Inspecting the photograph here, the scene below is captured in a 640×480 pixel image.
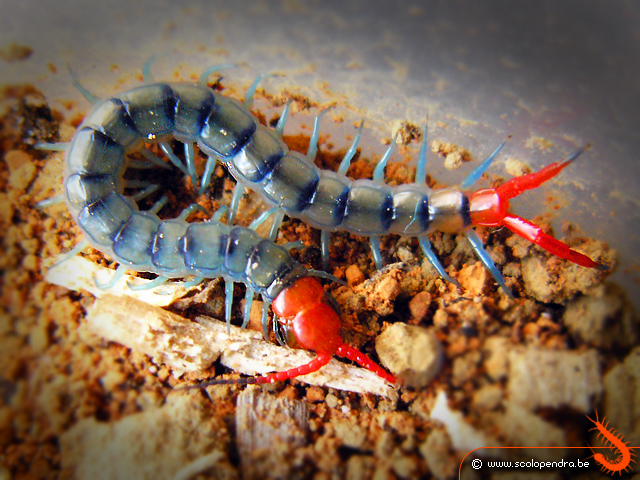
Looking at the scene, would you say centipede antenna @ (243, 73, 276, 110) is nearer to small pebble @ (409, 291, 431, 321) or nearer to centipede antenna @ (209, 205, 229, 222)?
centipede antenna @ (209, 205, 229, 222)

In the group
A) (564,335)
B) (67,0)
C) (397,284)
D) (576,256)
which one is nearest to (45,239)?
(67,0)

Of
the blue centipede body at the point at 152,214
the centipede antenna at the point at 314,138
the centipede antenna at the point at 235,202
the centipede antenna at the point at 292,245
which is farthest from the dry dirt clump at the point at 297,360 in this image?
the centipede antenna at the point at 314,138

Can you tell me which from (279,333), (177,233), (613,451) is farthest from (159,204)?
(613,451)

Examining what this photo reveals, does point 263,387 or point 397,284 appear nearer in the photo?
point 263,387

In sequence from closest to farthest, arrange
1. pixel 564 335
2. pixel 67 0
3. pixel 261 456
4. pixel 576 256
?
pixel 564 335
pixel 261 456
pixel 576 256
pixel 67 0

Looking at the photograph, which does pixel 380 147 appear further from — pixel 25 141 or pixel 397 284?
pixel 25 141

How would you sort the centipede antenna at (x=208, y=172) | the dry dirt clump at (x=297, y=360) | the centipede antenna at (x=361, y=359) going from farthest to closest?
1. the centipede antenna at (x=208, y=172)
2. the centipede antenna at (x=361, y=359)
3. the dry dirt clump at (x=297, y=360)

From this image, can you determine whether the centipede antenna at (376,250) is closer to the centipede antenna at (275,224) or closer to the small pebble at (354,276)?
the small pebble at (354,276)
